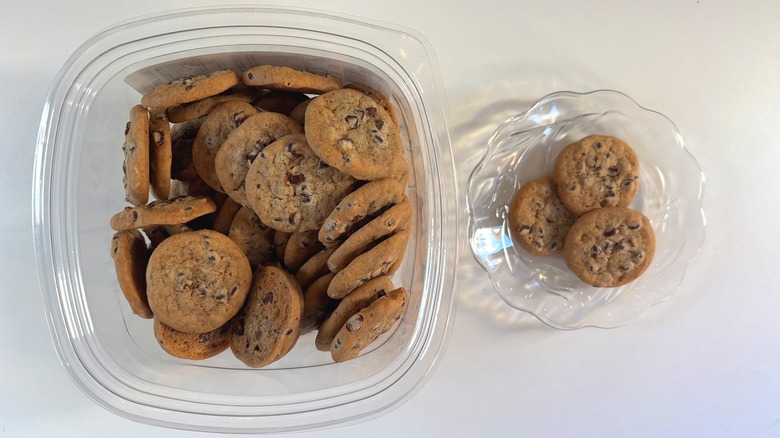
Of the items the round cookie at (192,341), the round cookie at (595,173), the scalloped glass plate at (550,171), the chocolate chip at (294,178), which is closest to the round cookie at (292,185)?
the chocolate chip at (294,178)

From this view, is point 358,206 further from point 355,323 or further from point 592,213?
point 592,213

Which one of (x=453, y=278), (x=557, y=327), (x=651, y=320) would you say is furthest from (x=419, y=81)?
(x=651, y=320)

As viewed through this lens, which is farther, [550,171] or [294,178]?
[550,171]

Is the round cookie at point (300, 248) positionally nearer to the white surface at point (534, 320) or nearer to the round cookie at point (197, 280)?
the round cookie at point (197, 280)

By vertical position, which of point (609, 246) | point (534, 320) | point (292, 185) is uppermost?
point (292, 185)

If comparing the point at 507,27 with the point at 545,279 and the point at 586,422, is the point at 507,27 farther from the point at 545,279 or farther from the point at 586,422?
the point at 586,422

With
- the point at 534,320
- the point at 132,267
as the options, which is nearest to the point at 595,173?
the point at 534,320

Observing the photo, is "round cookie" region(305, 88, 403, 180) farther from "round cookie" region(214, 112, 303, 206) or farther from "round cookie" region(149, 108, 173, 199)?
"round cookie" region(149, 108, 173, 199)
